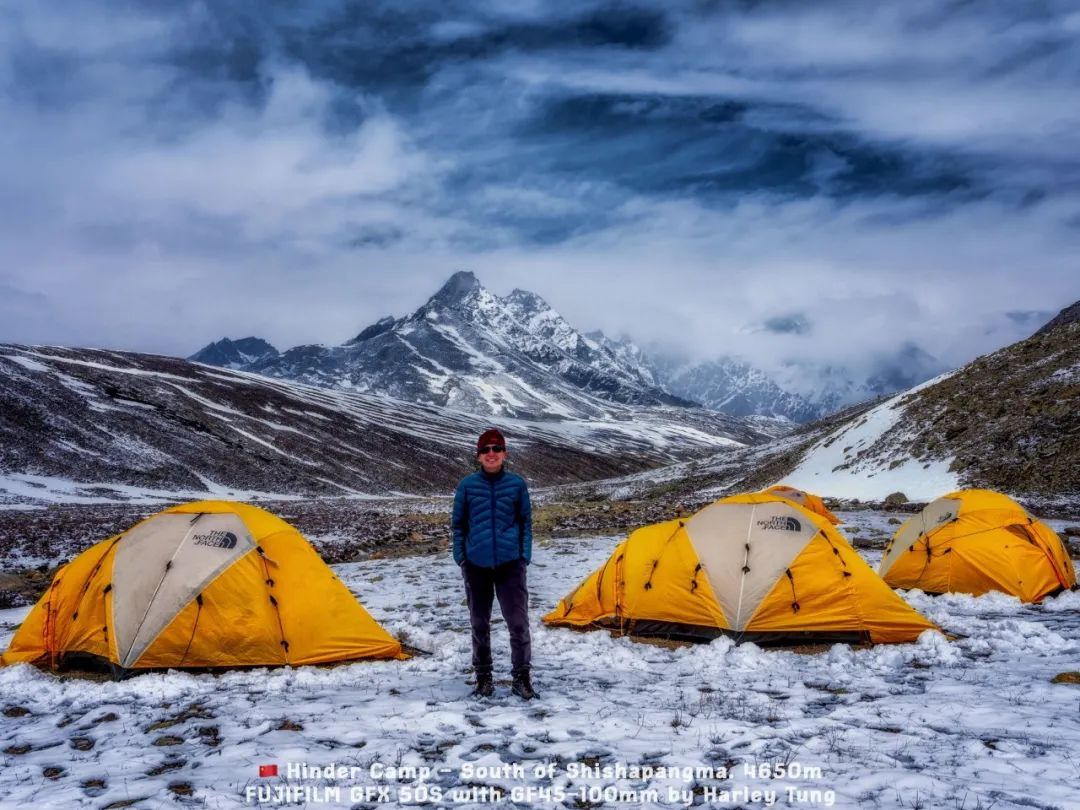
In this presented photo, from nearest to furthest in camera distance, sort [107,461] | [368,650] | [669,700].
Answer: [669,700], [368,650], [107,461]

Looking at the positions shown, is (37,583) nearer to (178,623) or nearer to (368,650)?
(178,623)

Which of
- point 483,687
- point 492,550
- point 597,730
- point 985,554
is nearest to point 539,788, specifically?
point 597,730

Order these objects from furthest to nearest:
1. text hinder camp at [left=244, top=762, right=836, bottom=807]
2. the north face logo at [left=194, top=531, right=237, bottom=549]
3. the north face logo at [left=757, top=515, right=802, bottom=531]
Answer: the north face logo at [left=757, top=515, right=802, bottom=531], the north face logo at [left=194, top=531, right=237, bottom=549], text hinder camp at [left=244, top=762, right=836, bottom=807]

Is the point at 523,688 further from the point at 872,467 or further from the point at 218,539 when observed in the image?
the point at 872,467

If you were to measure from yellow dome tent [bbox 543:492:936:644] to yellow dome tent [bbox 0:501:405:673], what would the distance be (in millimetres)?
4291

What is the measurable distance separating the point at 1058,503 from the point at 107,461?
77616mm

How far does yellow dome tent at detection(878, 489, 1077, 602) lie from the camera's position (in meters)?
13.6

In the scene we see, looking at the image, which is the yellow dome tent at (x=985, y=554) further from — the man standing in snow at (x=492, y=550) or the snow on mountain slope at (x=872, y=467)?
the snow on mountain slope at (x=872, y=467)

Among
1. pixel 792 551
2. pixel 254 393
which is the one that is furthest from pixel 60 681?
pixel 254 393

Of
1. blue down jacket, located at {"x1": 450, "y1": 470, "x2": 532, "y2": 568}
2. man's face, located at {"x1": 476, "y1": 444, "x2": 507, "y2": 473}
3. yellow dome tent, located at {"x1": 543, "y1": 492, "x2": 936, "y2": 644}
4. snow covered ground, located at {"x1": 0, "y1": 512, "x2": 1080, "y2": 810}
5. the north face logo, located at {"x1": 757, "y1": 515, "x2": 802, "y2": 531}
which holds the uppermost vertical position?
man's face, located at {"x1": 476, "y1": 444, "x2": 507, "y2": 473}

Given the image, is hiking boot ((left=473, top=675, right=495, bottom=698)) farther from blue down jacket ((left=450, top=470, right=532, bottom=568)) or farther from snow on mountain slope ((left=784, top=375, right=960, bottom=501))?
snow on mountain slope ((left=784, top=375, right=960, bottom=501))

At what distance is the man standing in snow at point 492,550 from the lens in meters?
8.87

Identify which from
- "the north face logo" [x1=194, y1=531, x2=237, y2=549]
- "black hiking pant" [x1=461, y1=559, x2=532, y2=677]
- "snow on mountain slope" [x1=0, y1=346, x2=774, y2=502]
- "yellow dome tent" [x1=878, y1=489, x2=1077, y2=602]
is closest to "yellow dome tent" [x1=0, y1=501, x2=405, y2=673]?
"the north face logo" [x1=194, y1=531, x2=237, y2=549]

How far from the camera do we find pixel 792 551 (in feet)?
37.1
